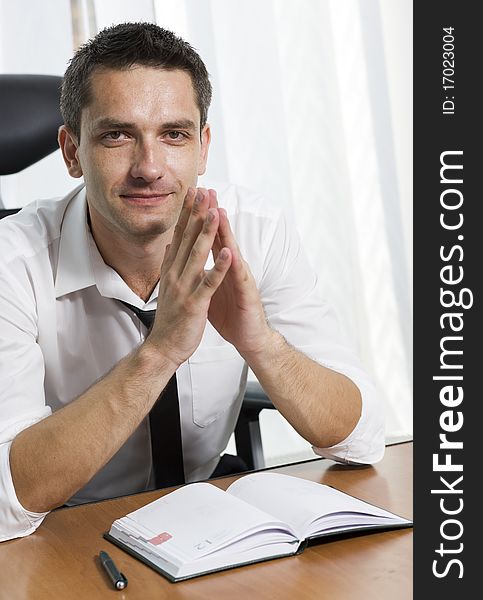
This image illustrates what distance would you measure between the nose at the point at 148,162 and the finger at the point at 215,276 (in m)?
0.24

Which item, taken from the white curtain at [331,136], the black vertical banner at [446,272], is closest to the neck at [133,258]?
the black vertical banner at [446,272]

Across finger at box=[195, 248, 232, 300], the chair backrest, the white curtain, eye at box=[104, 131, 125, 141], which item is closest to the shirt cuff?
finger at box=[195, 248, 232, 300]

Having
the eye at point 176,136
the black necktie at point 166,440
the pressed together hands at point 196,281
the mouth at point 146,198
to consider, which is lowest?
the black necktie at point 166,440

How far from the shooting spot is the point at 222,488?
4.07 feet

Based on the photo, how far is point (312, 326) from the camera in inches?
62.8

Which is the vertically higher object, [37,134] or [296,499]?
[37,134]

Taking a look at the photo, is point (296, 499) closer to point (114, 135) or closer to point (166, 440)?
point (166, 440)

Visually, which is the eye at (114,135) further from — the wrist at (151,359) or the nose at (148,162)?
the wrist at (151,359)

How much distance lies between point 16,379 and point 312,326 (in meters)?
0.54

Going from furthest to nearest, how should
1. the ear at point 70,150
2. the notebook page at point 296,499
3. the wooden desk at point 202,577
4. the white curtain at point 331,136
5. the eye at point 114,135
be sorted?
the white curtain at point 331,136 < the ear at point 70,150 < the eye at point 114,135 < the notebook page at point 296,499 < the wooden desk at point 202,577

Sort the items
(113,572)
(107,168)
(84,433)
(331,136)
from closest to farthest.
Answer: (113,572) < (84,433) < (107,168) < (331,136)

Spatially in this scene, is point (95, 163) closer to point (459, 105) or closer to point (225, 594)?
point (459, 105)

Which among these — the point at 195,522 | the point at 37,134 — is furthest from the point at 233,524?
the point at 37,134

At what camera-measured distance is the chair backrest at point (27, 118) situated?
5.25ft
